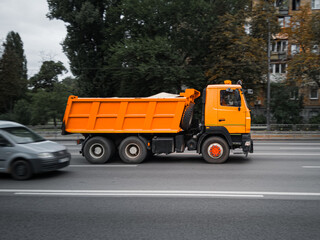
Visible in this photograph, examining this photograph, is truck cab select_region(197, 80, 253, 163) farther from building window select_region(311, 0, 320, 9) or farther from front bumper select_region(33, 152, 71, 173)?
building window select_region(311, 0, 320, 9)

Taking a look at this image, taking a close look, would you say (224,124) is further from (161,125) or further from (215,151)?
(161,125)

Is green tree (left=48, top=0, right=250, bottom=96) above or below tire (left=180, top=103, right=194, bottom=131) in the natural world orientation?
above

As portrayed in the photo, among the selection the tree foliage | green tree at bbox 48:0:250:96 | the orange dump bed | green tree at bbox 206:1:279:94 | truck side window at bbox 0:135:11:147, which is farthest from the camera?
the tree foliage

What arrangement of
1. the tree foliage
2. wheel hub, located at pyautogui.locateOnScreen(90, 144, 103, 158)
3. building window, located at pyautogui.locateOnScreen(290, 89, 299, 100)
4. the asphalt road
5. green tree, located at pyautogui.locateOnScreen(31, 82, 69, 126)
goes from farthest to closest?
1. building window, located at pyautogui.locateOnScreen(290, 89, 299, 100)
2. green tree, located at pyautogui.locateOnScreen(31, 82, 69, 126)
3. the tree foliage
4. wheel hub, located at pyautogui.locateOnScreen(90, 144, 103, 158)
5. the asphalt road

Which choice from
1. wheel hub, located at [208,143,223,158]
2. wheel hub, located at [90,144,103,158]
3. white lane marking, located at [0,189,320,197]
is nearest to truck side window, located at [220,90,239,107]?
wheel hub, located at [208,143,223,158]

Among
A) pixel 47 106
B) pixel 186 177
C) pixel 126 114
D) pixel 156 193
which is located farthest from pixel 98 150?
pixel 47 106

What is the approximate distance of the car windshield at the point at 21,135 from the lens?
8147 mm

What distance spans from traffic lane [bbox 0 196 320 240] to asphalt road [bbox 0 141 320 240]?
1 centimetres

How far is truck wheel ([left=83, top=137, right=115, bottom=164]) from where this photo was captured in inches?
414

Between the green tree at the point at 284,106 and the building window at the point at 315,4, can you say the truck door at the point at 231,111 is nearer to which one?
the green tree at the point at 284,106

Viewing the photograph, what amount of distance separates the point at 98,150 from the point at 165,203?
5420 mm

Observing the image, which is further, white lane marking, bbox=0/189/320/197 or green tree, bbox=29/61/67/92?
green tree, bbox=29/61/67/92

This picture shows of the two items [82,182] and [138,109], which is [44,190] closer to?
[82,182]

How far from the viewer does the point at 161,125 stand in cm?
1026
